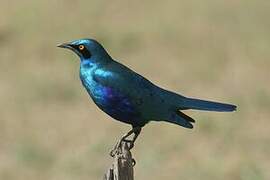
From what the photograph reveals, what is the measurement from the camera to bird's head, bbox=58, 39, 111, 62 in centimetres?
497

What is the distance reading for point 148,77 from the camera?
49.2ft

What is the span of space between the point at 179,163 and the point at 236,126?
1.20m

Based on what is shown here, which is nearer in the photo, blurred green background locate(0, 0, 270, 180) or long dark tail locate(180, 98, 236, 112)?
long dark tail locate(180, 98, 236, 112)

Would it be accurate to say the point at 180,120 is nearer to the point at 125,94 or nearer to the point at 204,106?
the point at 204,106

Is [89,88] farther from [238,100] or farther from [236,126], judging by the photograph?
[238,100]

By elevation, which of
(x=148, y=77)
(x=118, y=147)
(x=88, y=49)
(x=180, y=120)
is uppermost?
(x=148, y=77)

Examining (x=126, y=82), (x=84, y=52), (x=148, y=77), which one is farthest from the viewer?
(x=148, y=77)

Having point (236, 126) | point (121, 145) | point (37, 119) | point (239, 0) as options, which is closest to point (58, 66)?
point (37, 119)

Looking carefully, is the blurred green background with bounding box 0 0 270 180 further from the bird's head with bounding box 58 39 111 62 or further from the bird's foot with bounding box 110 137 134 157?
the bird's head with bounding box 58 39 111 62

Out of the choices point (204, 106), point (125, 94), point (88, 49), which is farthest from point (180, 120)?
point (88, 49)

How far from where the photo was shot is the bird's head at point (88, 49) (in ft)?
16.3

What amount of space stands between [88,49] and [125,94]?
0.25m

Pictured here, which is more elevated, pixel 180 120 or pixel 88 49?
pixel 88 49

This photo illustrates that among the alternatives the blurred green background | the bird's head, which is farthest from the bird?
the blurred green background
